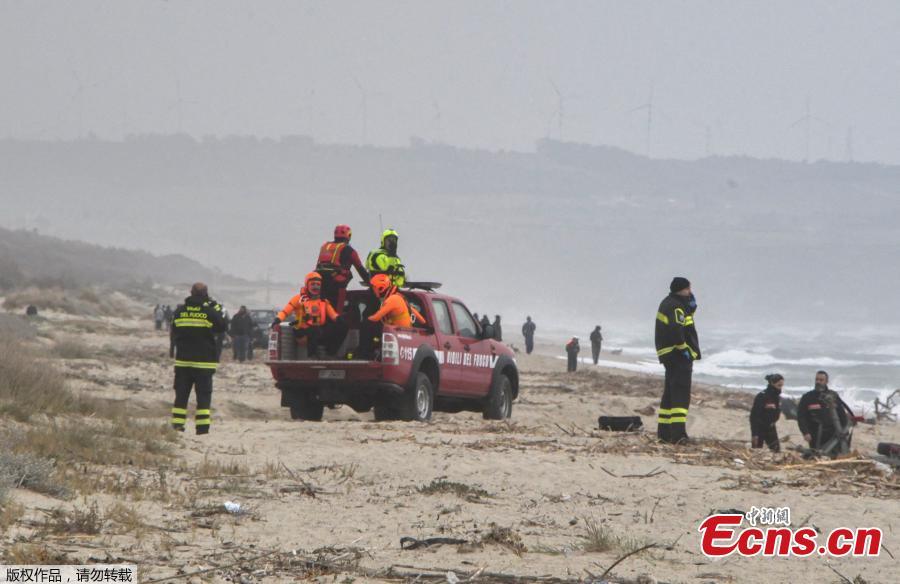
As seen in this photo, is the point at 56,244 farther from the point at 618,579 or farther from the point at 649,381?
the point at 618,579

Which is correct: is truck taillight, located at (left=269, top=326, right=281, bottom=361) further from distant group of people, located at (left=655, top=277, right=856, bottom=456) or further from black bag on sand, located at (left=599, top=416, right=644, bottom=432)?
distant group of people, located at (left=655, top=277, right=856, bottom=456)

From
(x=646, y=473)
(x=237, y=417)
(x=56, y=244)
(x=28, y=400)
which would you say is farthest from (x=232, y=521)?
(x=56, y=244)

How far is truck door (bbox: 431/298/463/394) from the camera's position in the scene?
16.3 metres

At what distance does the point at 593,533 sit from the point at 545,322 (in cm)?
14226

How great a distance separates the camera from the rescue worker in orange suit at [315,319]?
1512 centimetres

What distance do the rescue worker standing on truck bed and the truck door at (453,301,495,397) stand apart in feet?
6.12

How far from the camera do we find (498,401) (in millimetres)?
17859

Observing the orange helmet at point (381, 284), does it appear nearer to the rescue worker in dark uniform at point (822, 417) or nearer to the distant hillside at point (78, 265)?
the rescue worker in dark uniform at point (822, 417)

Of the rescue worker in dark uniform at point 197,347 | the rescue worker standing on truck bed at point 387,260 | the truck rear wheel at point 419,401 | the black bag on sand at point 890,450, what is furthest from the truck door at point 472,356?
the black bag on sand at point 890,450

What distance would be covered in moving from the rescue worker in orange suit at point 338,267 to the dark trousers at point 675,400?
3853mm

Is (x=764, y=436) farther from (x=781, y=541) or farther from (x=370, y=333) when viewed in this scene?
(x=781, y=541)

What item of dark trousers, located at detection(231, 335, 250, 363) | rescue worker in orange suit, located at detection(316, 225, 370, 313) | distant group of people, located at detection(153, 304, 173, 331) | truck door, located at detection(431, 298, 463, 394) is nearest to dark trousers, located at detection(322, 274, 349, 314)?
rescue worker in orange suit, located at detection(316, 225, 370, 313)

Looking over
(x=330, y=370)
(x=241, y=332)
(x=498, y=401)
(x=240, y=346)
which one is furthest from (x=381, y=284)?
(x=240, y=346)

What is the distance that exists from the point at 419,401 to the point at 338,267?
199 centimetres
